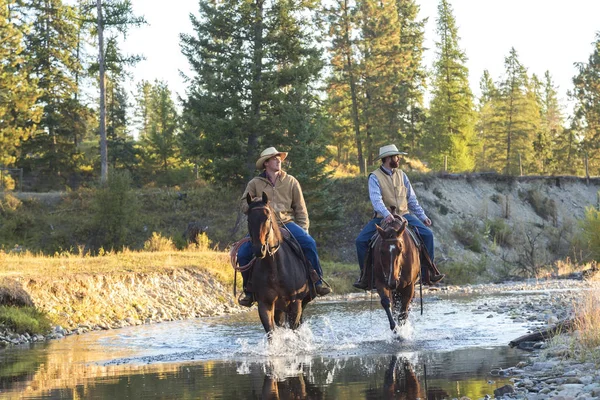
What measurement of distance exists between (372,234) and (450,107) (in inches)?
2286

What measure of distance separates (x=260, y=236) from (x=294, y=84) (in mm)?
32102

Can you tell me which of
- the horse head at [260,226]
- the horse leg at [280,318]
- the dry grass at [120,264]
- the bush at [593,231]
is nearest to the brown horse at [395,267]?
the horse leg at [280,318]

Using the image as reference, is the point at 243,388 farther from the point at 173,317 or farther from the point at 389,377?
the point at 173,317

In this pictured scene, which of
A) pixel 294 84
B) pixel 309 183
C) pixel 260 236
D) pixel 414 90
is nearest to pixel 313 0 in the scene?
pixel 294 84

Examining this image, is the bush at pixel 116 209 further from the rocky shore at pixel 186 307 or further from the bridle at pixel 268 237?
the bridle at pixel 268 237

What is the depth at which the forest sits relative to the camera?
4316cm

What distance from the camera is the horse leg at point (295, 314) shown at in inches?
507

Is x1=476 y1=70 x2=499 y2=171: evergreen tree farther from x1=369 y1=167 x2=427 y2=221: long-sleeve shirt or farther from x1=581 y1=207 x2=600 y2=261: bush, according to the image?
x1=369 y1=167 x2=427 y2=221: long-sleeve shirt

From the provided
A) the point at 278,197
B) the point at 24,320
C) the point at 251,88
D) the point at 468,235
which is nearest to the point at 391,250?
the point at 278,197

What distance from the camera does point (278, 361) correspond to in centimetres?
1234

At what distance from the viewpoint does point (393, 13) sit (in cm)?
6569

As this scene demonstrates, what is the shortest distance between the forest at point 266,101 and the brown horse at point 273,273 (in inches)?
1087

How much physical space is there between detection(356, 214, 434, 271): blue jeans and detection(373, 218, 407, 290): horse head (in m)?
0.92

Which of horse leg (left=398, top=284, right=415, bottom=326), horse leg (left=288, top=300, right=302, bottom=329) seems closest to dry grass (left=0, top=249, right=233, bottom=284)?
horse leg (left=288, top=300, right=302, bottom=329)
